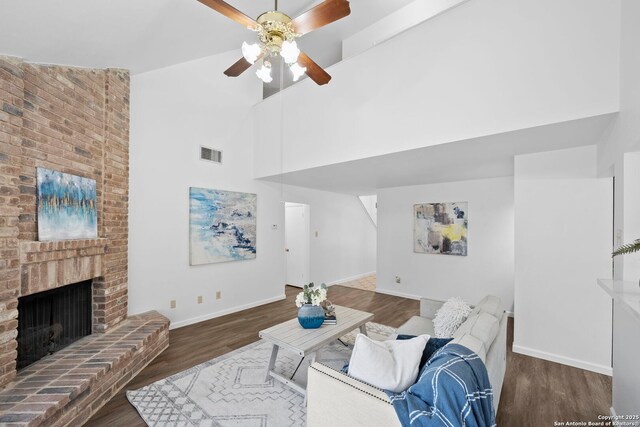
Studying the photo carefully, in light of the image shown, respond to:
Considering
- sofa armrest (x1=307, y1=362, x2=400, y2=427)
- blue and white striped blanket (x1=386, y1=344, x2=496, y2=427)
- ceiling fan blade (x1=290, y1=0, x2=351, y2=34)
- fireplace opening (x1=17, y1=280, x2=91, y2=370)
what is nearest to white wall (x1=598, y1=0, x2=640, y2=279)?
blue and white striped blanket (x1=386, y1=344, x2=496, y2=427)

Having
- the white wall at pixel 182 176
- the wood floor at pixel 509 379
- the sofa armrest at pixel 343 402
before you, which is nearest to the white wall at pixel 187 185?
the white wall at pixel 182 176

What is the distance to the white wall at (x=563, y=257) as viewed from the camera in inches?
112

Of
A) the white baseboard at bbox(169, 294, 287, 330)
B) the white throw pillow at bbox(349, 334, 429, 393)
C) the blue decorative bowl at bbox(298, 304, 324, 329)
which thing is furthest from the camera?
the white baseboard at bbox(169, 294, 287, 330)

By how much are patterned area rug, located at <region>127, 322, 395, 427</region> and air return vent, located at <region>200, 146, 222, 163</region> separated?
2.78 meters

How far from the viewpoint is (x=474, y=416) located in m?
1.20

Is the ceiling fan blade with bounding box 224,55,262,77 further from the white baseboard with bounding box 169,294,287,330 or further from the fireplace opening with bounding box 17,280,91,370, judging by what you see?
the white baseboard with bounding box 169,294,287,330

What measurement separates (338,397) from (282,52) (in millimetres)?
2191

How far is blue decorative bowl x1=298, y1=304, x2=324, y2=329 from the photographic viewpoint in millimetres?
2635

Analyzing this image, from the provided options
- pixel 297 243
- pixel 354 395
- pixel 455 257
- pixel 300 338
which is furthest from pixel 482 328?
pixel 297 243

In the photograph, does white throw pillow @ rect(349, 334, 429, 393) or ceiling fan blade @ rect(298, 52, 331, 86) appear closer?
white throw pillow @ rect(349, 334, 429, 393)

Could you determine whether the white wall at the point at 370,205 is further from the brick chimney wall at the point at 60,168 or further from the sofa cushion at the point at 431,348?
the sofa cushion at the point at 431,348

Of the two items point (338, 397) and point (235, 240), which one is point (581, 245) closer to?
point (338, 397)

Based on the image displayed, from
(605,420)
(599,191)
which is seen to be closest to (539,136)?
(599,191)

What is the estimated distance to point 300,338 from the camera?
2.45 m
